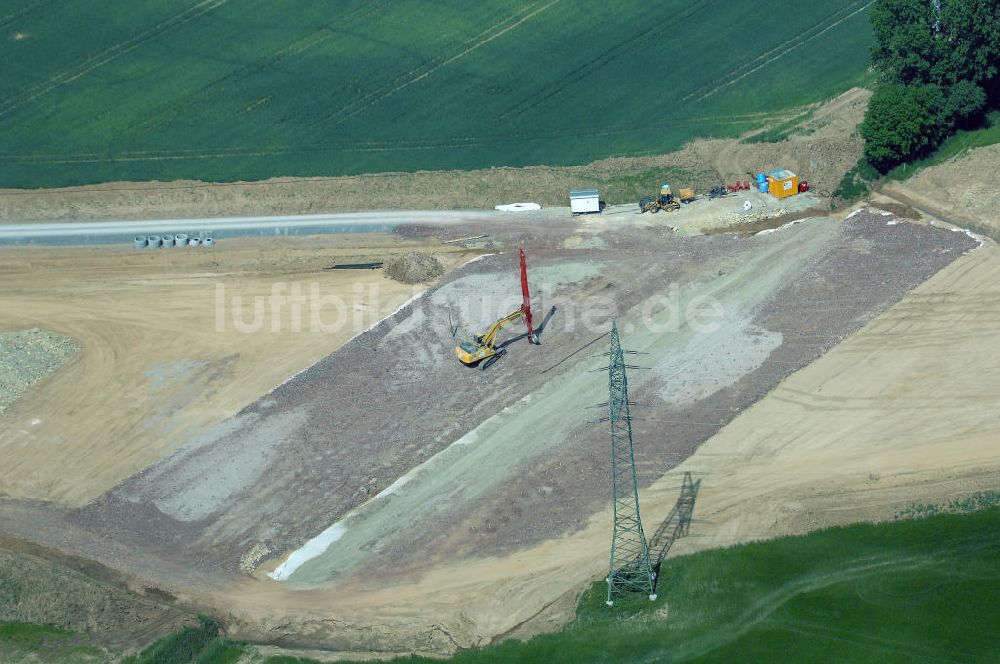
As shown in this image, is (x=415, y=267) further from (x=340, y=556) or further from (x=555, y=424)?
(x=340, y=556)

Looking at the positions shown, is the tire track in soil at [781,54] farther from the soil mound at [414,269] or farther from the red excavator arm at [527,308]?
the red excavator arm at [527,308]

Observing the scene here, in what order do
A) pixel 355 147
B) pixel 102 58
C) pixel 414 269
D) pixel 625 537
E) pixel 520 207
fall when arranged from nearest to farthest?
pixel 625 537 < pixel 414 269 < pixel 520 207 < pixel 355 147 < pixel 102 58

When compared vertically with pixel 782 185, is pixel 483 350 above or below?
below

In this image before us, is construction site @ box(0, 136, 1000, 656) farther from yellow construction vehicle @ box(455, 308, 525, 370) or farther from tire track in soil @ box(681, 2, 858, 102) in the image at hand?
tire track in soil @ box(681, 2, 858, 102)

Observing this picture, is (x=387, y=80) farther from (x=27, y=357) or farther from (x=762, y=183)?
(x=27, y=357)

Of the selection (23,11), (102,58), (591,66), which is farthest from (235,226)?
(23,11)

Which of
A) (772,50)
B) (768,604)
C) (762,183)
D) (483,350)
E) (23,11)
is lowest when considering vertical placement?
(768,604)
